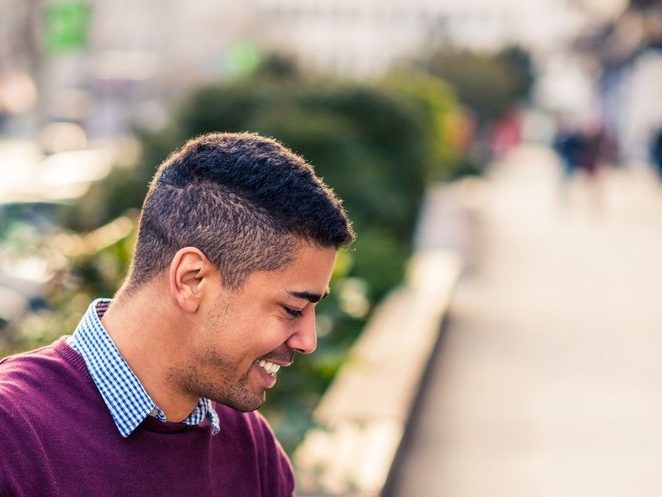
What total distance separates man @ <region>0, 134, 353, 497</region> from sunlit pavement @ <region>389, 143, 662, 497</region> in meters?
4.00

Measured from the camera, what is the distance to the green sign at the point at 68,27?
76.6ft

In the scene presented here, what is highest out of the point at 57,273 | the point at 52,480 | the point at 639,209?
the point at 52,480

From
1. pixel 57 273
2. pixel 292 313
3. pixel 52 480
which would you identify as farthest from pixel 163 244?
pixel 57 273

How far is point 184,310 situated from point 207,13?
66.8 meters

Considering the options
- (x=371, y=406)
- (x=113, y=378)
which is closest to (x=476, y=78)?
(x=371, y=406)

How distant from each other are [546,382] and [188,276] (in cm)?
722

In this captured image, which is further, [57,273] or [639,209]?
[639,209]

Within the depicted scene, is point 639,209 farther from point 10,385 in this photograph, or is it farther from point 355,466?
point 10,385

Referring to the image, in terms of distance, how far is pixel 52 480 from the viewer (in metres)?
1.68

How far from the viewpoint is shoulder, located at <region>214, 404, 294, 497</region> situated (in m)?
2.11

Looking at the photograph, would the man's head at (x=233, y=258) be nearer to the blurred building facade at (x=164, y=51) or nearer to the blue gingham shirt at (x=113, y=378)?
the blue gingham shirt at (x=113, y=378)

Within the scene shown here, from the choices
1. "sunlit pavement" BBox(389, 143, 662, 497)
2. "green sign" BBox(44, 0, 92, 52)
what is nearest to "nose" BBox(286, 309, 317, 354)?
"sunlit pavement" BBox(389, 143, 662, 497)

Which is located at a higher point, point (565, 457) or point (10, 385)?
point (10, 385)

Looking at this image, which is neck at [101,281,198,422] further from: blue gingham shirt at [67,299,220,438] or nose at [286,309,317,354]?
nose at [286,309,317,354]
